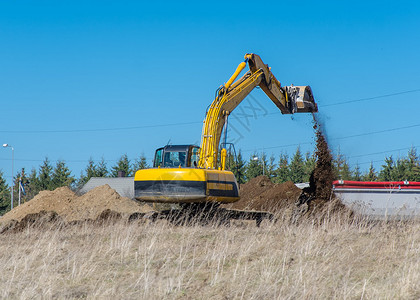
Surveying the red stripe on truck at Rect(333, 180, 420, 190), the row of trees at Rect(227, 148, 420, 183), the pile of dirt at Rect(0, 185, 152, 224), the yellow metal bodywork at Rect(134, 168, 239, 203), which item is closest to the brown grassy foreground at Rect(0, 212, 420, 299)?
the yellow metal bodywork at Rect(134, 168, 239, 203)

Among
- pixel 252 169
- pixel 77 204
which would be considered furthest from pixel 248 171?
pixel 77 204

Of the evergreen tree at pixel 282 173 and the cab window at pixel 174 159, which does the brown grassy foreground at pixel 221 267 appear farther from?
the evergreen tree at pixel 282 173

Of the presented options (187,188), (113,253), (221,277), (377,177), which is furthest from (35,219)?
(377,177)

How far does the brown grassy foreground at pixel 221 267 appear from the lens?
7.31m

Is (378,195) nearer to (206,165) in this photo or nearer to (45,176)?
(206,165)

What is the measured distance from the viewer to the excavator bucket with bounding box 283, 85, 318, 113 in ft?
70.6

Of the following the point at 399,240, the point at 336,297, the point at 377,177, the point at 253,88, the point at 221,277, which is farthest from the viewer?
the point at 377,177

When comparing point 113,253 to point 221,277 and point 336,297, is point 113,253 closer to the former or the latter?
point 221,277

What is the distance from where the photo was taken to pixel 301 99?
21.5m

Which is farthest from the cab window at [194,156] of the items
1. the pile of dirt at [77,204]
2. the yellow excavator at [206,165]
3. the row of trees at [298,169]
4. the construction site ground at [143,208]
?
the row of trees at [298,169]

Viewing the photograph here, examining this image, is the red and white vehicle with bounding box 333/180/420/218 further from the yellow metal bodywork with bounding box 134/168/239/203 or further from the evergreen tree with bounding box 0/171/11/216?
the evergreen tree with bounding box 0/171/11/216

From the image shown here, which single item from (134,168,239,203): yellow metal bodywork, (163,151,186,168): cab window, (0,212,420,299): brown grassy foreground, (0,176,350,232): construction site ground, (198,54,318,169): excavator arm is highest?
(198,54,318,169): excavator arm

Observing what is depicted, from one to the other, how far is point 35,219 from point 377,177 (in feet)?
159

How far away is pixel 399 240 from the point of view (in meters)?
11.6
